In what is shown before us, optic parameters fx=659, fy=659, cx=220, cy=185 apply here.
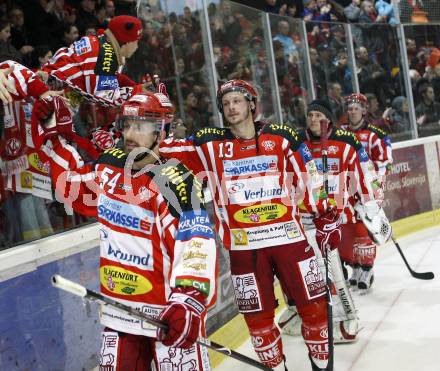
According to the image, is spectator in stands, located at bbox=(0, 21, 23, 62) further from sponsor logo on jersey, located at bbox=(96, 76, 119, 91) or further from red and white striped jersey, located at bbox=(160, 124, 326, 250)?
red and white striped jersey, located at bbox=(160, 124, 326, 250)

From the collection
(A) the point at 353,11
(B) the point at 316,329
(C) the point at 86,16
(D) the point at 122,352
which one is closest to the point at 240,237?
(B) the point at 316,329

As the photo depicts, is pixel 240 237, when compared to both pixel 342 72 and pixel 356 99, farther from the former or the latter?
pixel 342 72

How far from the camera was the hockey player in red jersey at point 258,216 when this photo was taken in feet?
10.5

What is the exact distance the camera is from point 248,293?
3188 millimetres

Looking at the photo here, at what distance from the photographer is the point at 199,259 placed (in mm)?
1947

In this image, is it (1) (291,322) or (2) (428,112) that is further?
(2) (428,112)

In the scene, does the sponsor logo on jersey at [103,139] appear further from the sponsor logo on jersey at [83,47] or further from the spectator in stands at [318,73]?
the spectator in stands at [318,73]

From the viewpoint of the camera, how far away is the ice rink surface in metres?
3.68

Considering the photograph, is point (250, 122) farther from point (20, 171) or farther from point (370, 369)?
point (370, 369)

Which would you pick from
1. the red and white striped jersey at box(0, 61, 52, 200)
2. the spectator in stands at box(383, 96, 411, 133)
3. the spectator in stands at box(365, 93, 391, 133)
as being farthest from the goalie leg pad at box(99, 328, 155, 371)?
the spectator in stands at box(383, 96, 411, 133)

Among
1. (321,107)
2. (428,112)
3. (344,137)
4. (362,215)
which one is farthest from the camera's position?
(428,112)

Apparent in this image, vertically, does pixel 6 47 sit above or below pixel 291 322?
above

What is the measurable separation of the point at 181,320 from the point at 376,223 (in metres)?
2.84

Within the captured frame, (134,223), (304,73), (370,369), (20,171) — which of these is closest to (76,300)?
(20,171)
